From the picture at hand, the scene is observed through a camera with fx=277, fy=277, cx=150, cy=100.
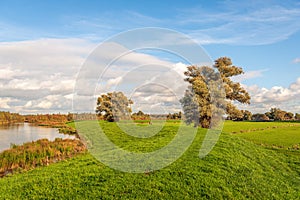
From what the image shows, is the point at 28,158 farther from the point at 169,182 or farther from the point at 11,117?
the point at 11,117

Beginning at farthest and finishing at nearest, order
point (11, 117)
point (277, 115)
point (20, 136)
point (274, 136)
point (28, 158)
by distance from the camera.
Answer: point (11, 117) → point (277, 115) → point (20, 136) → point (274, 136) → point (28, 158)

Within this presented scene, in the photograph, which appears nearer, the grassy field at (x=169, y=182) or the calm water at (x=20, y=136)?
the grassy field at (x=169, y=182)

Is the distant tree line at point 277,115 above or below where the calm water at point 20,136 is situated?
above

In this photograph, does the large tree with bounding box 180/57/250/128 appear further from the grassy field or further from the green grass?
the grassy field

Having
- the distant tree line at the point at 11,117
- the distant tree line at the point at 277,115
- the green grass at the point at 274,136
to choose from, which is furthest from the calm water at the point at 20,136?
the distant tree line at the point at 277,115

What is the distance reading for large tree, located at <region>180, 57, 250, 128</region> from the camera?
3066cm

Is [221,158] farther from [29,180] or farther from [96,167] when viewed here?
[29,180]

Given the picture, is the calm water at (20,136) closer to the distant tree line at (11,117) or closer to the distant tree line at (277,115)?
the distant tree line at (11,117)

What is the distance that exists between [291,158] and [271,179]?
8058 millimetres

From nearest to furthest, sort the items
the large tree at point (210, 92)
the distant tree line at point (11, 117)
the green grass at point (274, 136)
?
the green grass at point (274, 136) < the large tree at point (210, 92) < the distant tree line at point (11, 117)

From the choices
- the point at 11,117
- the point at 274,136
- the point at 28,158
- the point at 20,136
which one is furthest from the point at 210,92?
the point at 11,117

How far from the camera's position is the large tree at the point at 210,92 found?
3066 cm

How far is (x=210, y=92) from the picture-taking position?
102 ft

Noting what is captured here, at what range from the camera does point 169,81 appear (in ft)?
63.5
